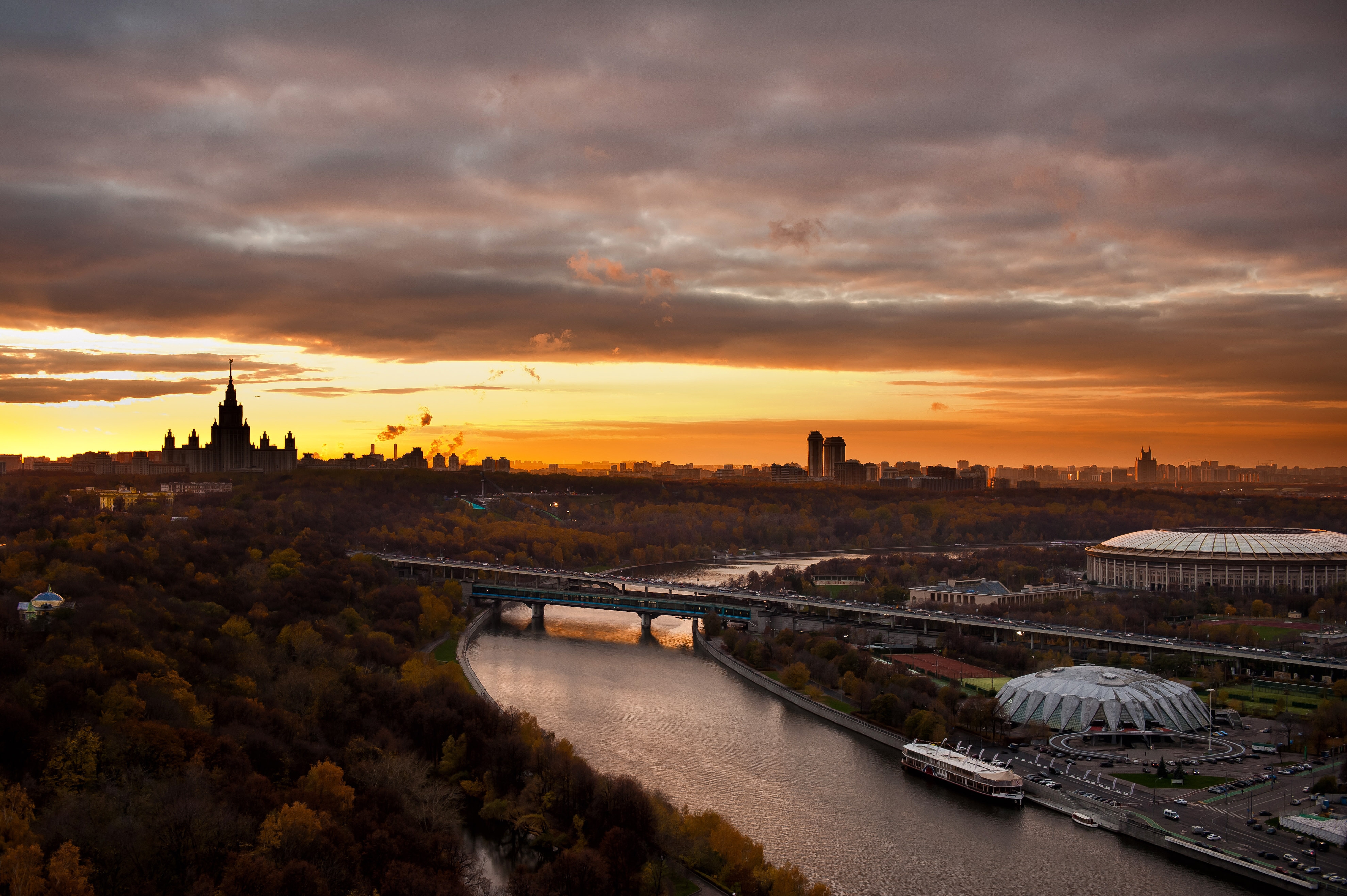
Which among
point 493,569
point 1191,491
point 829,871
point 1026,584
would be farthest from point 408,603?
point 1191,491

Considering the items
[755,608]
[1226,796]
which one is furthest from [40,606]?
[755,608]

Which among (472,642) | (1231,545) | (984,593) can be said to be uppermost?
(1231,545)

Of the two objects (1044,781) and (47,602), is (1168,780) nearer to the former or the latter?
(1044,781)

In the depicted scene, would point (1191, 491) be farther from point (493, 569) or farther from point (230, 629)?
point (230, 629)

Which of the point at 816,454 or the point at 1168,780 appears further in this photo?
the point at 816,454

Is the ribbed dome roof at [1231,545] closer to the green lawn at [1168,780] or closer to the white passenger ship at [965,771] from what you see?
the green lawn at [1168,780]

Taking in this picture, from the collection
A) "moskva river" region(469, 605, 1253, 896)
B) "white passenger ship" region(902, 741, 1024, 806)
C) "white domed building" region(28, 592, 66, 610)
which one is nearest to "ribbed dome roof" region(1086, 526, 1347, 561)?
"moskva river" region(469, 605, 1253, 896)
